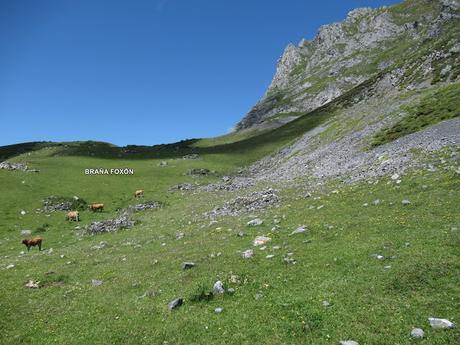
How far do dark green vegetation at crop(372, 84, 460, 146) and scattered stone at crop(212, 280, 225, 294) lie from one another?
119 ft

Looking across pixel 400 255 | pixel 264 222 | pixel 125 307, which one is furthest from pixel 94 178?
pixel 400 255

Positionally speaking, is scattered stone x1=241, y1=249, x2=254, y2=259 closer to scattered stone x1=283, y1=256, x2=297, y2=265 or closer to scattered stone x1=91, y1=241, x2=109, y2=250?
scattered stone x1=283, y1=256, x2=297, y2=265

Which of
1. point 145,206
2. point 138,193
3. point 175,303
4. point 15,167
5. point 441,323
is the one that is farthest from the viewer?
point 15,167

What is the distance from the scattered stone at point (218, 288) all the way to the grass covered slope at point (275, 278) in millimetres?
330

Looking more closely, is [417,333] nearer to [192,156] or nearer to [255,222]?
[255,222]

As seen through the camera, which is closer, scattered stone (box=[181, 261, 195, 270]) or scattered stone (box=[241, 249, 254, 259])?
scattered stone (box=[241, 249, 254, 259])

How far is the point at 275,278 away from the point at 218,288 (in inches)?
108

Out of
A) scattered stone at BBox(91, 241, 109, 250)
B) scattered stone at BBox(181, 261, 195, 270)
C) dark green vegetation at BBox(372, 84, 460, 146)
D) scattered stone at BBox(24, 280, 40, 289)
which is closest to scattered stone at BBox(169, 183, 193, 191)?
dark green vegetation at BBox(372, 84, 460, 146)

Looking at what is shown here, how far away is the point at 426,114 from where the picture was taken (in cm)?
5012

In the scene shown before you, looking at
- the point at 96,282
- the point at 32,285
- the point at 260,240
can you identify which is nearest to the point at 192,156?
the point at 260,240

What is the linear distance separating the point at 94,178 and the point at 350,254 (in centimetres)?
5911

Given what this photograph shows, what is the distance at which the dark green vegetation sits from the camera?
46250mm

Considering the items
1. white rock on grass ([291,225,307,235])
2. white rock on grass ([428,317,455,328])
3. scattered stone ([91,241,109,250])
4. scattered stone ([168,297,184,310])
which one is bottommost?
scattered stone ([91,241,109,250])

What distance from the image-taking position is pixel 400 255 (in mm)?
17219
